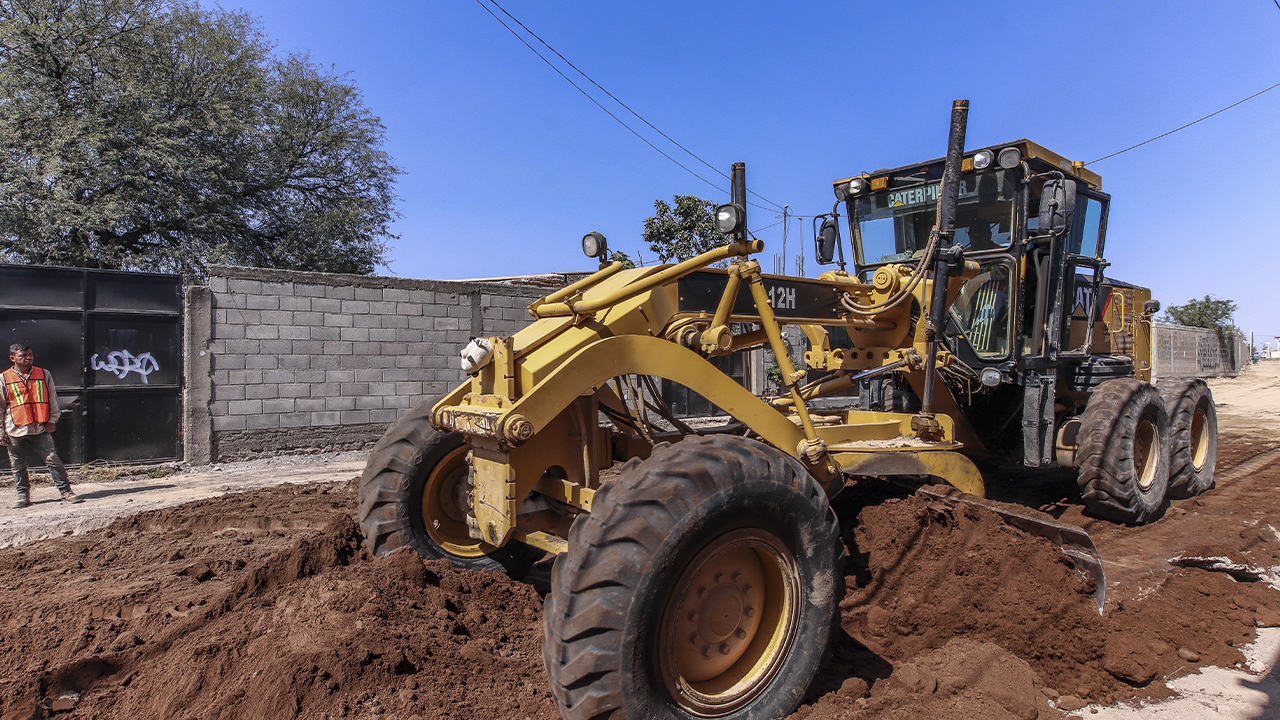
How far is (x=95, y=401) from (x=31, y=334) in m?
0.98

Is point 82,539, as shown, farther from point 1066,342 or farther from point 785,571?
point 1066,342

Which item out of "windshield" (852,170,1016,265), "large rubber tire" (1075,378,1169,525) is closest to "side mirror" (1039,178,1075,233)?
"windshield" (852,170,1016,265)

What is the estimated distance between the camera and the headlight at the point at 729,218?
3545mm

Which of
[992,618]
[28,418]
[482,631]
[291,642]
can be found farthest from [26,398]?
[992,618]

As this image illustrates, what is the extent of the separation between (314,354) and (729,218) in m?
7.60

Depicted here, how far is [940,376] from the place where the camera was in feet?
20.3

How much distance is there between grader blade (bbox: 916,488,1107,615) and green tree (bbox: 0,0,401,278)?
55.3 feet

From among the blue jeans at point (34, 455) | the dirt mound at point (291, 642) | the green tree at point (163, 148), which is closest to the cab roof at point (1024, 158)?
the dirt mound at point (291, 642)

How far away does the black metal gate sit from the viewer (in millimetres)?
8562

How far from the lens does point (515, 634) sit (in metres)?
3.65

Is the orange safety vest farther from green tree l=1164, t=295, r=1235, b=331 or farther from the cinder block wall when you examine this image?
green tree l=1164, t=295, r=1235, b=331

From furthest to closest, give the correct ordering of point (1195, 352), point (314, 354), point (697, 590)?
point (1195, 352)
point (314, 354)
point (697, 590)

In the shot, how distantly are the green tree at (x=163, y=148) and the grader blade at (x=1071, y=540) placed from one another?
1686 centimetres

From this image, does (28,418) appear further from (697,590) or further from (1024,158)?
(1024,158)
